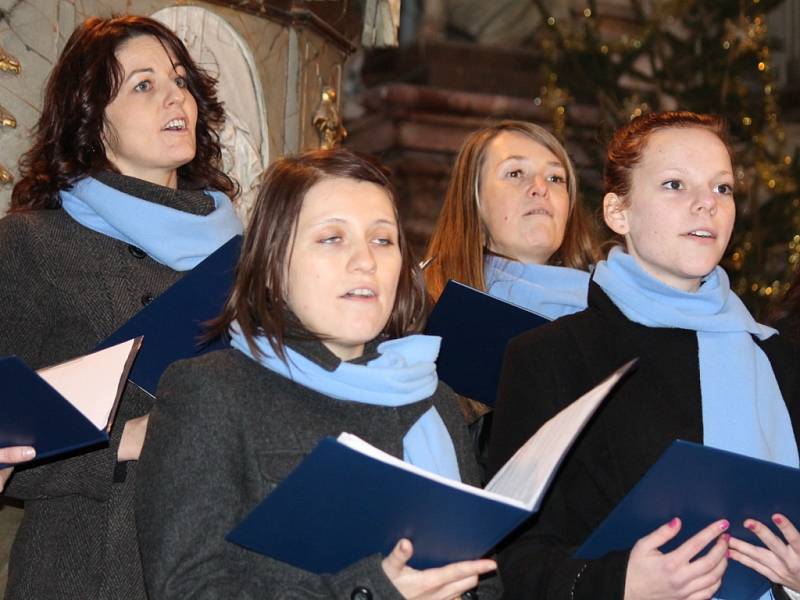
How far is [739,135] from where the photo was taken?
674 cm

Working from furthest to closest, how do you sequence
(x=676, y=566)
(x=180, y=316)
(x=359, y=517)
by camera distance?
(x=180, y=316) → (x=676, y=566) → (x=359, y=517)

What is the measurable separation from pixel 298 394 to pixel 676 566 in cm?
67

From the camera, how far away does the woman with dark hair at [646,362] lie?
2418 millimetres

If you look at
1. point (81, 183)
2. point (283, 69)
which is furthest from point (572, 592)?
point (283, 69)

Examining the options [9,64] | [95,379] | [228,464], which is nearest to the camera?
[228,464]

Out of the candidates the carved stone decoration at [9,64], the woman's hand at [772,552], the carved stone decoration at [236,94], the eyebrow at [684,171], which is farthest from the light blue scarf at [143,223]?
the woman's hand at [772,552]

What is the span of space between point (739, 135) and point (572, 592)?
16.1 feet

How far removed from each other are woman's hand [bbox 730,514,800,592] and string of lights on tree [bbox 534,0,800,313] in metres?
4.27

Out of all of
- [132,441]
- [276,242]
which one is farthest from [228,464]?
[132,441]

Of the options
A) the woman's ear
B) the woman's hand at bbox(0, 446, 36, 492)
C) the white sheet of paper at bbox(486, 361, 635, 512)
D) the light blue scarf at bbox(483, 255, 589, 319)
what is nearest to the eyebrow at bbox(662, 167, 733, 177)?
the woman's ear

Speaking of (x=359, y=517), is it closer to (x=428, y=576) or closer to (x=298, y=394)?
(x=428, y=576)

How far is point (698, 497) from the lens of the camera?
6.85 feet

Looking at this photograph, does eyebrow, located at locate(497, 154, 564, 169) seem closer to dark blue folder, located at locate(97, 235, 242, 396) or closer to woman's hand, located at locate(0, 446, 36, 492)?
dark blue folder, located at locate(97, 235, 242, 396)

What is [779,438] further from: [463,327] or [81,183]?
[81,183]
